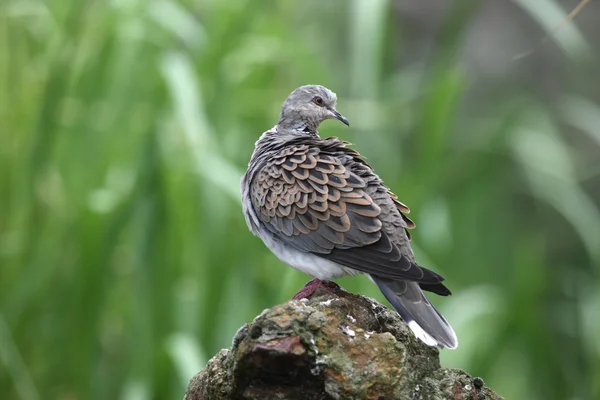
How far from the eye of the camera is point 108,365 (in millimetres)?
Answer: 6191

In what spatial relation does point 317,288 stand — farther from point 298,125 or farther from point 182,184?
point 182,184

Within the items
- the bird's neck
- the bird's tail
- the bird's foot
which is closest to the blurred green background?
the bird's neck

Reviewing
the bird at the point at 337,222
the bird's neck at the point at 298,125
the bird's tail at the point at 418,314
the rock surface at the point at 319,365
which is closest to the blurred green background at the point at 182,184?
the bird's neck at the point at 298,125

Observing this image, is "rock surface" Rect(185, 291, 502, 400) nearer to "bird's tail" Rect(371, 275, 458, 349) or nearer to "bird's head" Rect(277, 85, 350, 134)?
"bird's tail" Rect(371, 275, 458, 349)

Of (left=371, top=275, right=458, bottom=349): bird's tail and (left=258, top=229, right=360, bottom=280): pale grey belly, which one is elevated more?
(left=371, top=275, right=458, bottom=349): bird's tail

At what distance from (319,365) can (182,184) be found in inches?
120

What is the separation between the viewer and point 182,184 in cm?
573

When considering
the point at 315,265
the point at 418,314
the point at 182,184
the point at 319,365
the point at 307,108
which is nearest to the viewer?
the point at 319,365

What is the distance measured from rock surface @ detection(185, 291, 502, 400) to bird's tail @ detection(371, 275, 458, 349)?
105 millimetres

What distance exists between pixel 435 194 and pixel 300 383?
4176mm

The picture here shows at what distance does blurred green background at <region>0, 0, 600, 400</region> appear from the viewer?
5680 mm

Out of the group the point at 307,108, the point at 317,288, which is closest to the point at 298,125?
the point at 307,108

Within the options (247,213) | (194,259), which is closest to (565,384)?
(194,259)

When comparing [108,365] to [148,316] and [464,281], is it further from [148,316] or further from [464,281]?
[464,281]
